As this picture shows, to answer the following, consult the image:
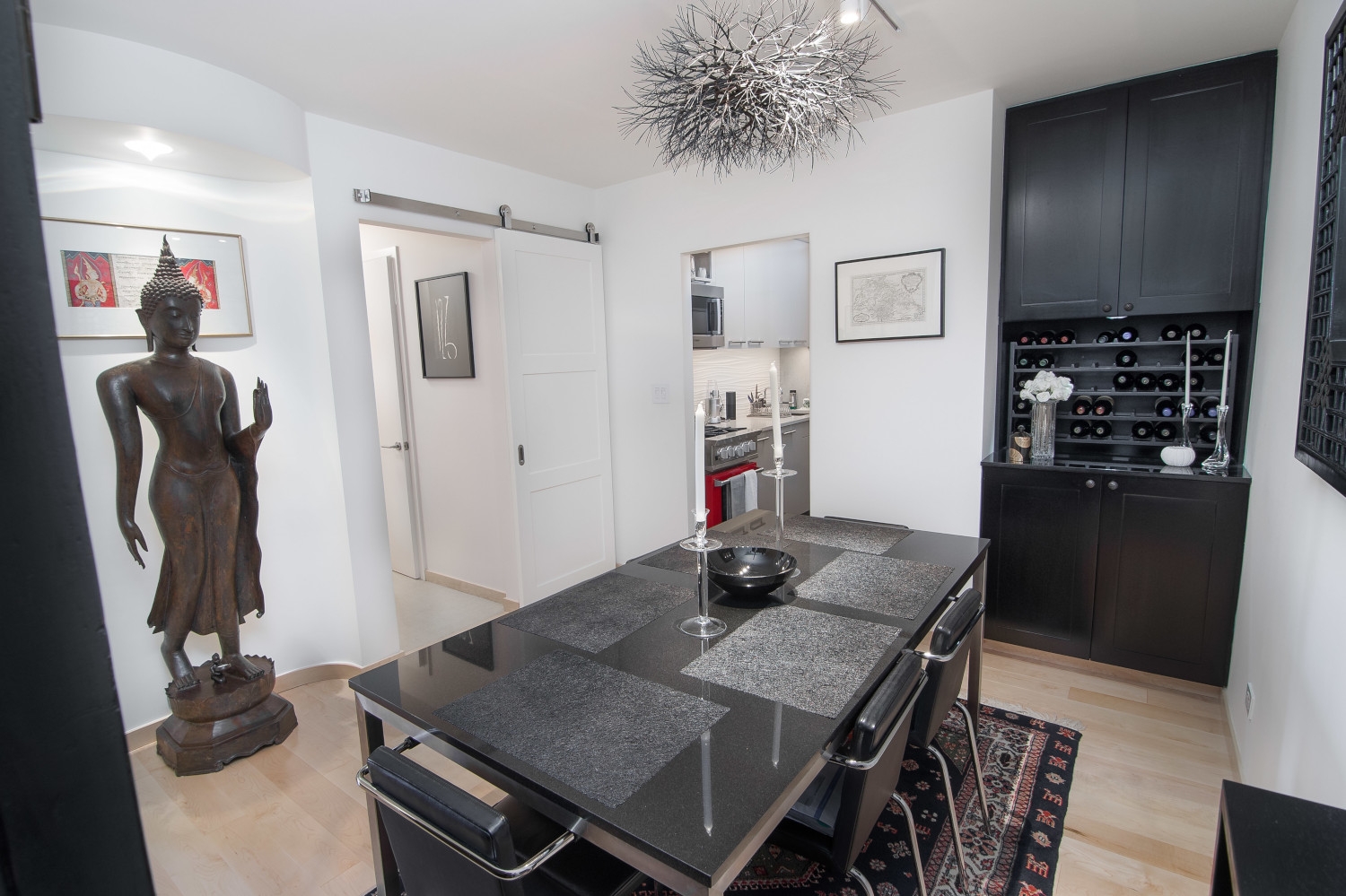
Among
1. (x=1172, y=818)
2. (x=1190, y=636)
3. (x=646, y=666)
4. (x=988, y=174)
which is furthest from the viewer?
(x=988, y=174)

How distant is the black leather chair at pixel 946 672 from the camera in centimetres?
156

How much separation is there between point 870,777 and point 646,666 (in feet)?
1.69

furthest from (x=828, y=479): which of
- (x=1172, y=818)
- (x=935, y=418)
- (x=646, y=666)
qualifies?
(x=646, y=666)

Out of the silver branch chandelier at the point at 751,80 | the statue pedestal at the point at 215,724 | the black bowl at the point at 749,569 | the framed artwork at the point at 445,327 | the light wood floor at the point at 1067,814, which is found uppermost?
the silver branch chandelier at the point at 751,80

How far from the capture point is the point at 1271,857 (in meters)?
0.81

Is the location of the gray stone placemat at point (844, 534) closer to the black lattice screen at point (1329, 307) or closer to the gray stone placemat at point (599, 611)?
the gray stone placemat at point (599, 611)

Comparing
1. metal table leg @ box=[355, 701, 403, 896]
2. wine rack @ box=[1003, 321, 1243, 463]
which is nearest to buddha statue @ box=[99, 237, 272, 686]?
metal table leg @ box=[355, 701, 403, 896]

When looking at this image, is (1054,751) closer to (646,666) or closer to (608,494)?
(646,666)

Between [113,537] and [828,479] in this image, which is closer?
[113,537]


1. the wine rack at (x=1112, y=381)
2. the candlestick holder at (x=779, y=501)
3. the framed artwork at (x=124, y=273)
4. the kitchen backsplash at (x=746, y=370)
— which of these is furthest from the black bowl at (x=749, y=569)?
the kitchen backsplash at (x=746, y=370)

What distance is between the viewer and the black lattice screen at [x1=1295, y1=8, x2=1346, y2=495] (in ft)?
4.18

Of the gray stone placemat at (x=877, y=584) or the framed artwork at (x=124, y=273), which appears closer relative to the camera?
the gray stone placemat at (x=877, y=584)

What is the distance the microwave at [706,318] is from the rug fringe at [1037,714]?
102 inches

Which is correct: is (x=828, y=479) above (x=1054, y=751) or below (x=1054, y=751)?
above
